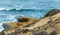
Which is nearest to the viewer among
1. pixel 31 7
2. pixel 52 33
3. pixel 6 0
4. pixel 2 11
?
pixel 52 33

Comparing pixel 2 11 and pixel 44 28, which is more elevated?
pixel 44 28

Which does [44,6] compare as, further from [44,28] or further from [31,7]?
[44,28]

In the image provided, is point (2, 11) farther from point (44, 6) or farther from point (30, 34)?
point (30, 34)

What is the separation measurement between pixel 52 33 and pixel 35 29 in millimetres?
692

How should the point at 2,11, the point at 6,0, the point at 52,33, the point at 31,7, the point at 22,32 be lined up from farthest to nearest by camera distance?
the point at 6,0 < the point at 31,7 < the point at 2,11 < the point at 22,32 < the point at 52,33

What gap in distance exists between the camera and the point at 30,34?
6.55m

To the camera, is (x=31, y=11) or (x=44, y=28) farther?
(x=31, y=11)

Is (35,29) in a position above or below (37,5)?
above

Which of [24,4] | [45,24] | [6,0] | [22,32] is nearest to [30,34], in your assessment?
[22,32]

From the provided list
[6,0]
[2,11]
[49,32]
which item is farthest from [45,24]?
[6,0]

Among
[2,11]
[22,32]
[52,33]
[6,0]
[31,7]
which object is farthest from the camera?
[6,0]

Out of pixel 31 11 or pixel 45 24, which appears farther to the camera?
pixel 31 11

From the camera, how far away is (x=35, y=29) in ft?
22.4

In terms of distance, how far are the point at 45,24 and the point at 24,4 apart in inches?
770
